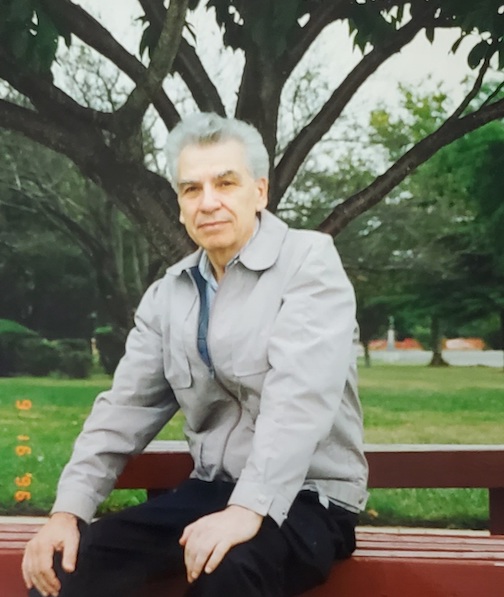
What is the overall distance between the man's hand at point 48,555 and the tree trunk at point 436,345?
3.84 ft

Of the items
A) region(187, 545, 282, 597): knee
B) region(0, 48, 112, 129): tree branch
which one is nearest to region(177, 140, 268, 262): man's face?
region(187, 545, 282, 597): knee

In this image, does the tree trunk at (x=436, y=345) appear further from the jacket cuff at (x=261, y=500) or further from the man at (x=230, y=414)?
the jacket cuff at (x=261, y=500)

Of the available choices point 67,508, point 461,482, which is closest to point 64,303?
point 67,508

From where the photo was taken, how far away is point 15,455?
Result: 2207 mm

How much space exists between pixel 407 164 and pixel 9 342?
1236 millimetres

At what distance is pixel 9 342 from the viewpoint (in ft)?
7.41

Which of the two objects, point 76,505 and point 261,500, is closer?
point 261,500

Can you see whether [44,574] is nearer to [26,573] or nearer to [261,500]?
[26,573]

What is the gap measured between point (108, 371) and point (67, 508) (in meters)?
0.86

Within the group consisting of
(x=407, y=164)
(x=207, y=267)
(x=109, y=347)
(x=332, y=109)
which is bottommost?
(x=109, y=347)

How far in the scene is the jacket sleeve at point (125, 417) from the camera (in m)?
1.38

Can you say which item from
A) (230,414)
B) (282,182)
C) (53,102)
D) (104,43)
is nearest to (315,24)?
(282,182)

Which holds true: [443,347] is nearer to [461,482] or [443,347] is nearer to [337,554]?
[461,482]

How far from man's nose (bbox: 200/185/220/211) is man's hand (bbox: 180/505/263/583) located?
0.50 meters
